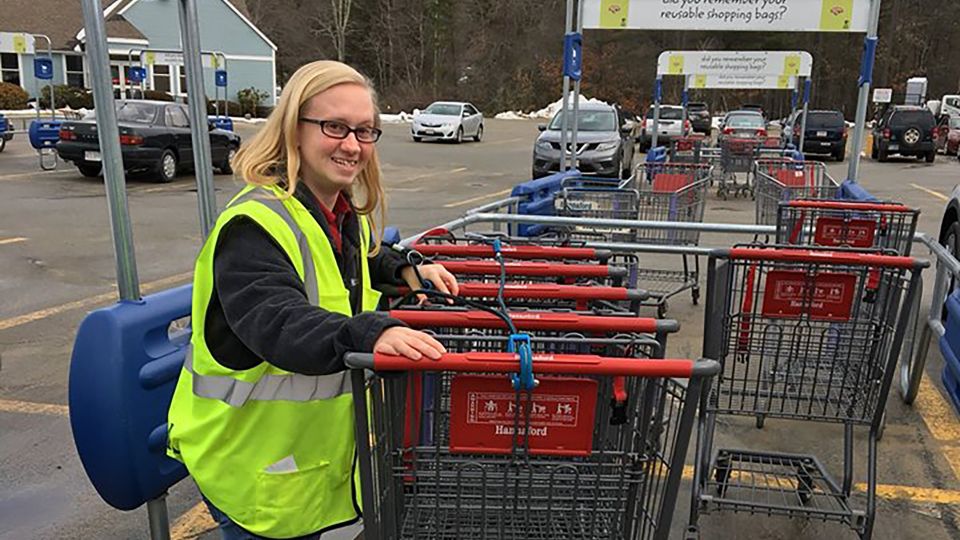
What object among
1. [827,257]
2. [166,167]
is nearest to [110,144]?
[827,257]

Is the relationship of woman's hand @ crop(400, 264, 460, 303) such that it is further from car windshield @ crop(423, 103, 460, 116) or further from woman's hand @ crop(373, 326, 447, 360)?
car windshield @ crop(423, 103, 460, 116)

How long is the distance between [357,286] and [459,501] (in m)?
0.66

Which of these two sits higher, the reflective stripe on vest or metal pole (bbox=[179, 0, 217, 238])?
metal pole (bbox=[179, 0, 217, 238])

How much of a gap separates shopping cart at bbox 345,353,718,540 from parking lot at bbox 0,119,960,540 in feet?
5.94

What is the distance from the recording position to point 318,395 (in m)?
2.00

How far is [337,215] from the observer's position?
2.21m

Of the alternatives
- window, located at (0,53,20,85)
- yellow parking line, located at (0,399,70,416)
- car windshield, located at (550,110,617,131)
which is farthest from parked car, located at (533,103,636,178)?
window, located at (0,53,20,85)

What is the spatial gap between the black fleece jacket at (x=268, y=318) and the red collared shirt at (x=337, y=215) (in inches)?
9.2

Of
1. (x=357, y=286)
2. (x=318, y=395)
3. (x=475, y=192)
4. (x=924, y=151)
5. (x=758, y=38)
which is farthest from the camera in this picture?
(x=758, y=38)

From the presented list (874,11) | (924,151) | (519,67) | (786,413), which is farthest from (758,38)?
(786,413)

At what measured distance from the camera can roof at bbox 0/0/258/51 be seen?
35625 millimetres

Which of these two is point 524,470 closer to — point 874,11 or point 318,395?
point 318,395

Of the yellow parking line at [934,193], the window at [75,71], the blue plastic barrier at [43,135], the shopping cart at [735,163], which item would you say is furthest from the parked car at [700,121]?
the window at [75,71]

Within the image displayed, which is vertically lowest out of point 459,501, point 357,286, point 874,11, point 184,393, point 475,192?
point 475,192
